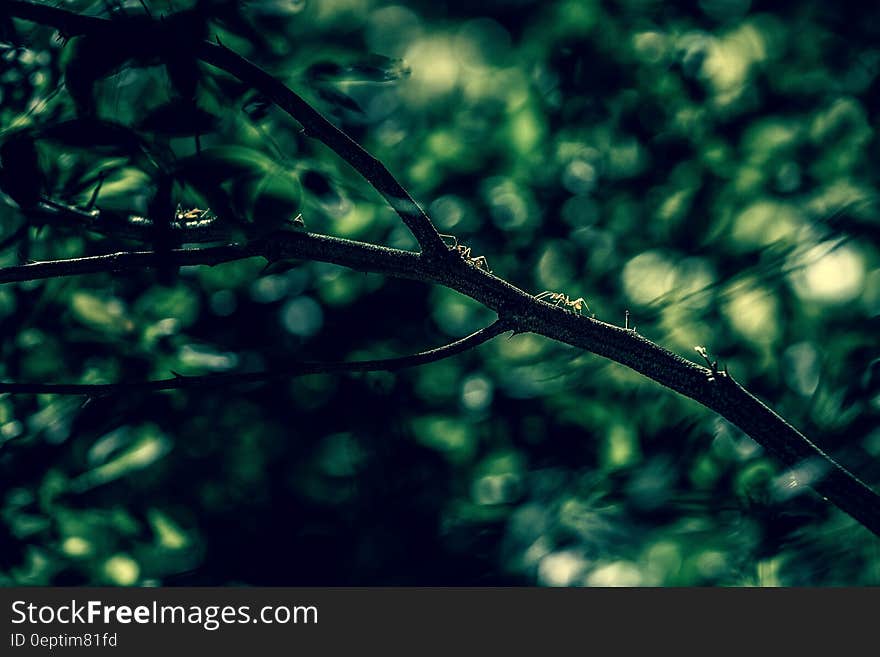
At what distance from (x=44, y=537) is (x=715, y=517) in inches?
54.9

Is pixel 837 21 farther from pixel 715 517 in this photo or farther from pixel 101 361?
pixel 101 361

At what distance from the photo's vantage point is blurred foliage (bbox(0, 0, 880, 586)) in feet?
4.75

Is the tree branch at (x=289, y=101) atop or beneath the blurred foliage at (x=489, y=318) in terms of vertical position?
beneath

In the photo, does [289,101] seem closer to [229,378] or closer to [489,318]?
[229,378]

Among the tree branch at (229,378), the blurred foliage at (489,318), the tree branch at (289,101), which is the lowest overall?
the tree branch at (229,378)

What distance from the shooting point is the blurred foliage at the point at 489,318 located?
1449 millimetres

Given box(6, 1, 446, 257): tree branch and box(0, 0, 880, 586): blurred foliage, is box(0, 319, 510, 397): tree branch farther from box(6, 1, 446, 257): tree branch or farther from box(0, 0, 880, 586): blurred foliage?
box(0, 0, 880, 586): blurred foliage

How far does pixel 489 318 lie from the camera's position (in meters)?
1.68

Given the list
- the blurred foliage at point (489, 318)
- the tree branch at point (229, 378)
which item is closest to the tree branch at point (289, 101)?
the tree branch at point (229, 378)

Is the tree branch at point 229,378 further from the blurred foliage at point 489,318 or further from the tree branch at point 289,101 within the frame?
the blurred foliage at point 489,318

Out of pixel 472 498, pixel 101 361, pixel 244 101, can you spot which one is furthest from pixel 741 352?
pixel 101 361

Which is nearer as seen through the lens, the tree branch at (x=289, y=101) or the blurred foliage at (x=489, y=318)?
the tree branch at (x=289, y=101)

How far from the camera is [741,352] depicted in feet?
4.94

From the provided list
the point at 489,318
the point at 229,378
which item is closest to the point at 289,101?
the point at 229,378
